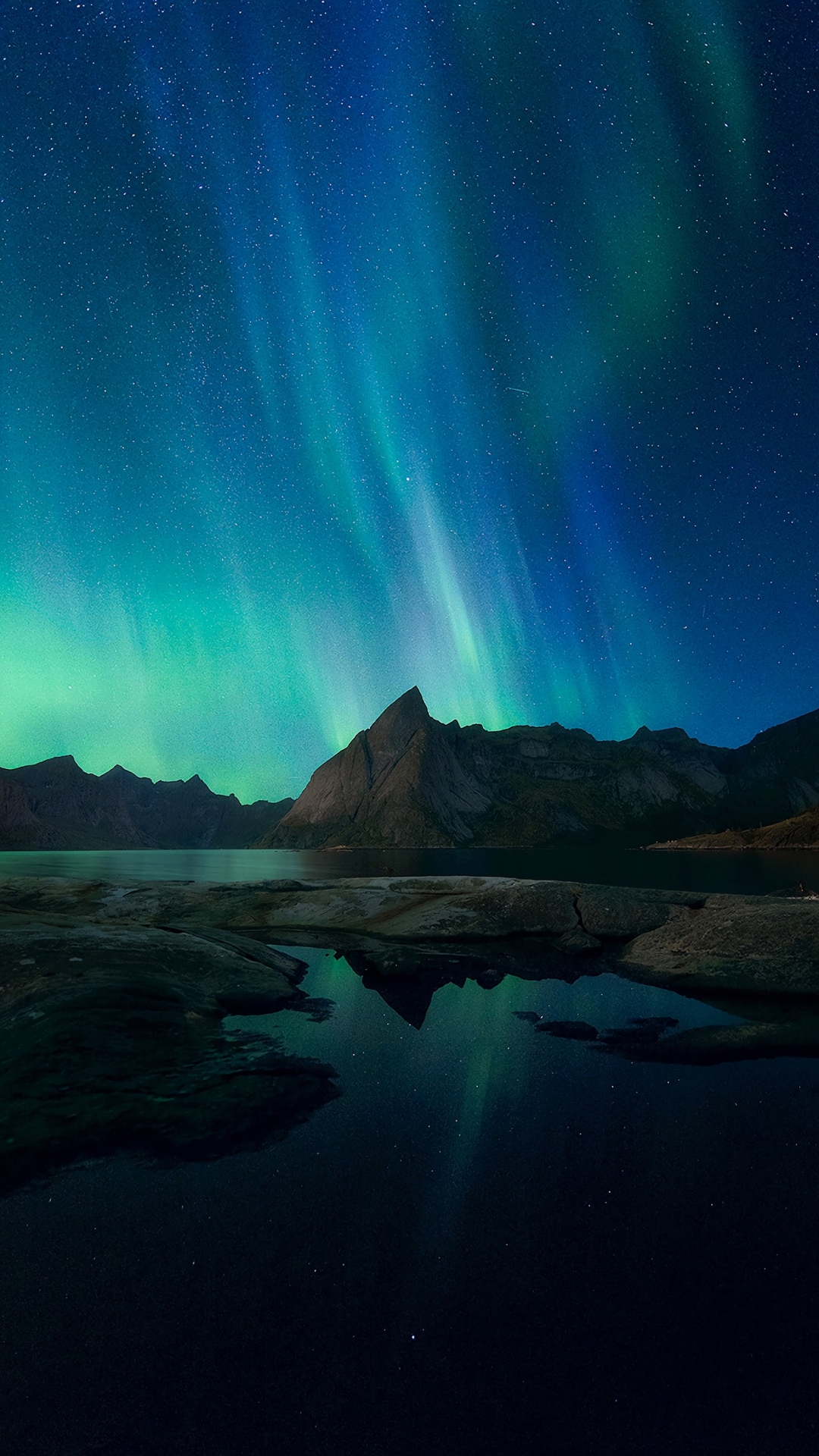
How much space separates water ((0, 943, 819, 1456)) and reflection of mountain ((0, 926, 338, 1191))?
67cm

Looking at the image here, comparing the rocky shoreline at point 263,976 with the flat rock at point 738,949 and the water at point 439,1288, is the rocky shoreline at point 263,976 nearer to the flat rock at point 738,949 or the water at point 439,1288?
the flat rock at point 738,949

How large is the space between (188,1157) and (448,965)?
13.4 m

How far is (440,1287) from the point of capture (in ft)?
18.7

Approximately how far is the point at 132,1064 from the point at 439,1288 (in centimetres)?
751

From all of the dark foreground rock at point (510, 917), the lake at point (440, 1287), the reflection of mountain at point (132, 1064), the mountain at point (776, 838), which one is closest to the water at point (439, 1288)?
the lake at point (440, 1287)

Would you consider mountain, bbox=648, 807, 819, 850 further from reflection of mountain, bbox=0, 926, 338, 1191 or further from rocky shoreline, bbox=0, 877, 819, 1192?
reflection of mountain, bbox=0, 926, 338, 1191

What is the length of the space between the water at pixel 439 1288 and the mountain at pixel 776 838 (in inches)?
6711

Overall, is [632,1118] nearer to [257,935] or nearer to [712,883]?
[257,935]

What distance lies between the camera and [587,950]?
2181 cm

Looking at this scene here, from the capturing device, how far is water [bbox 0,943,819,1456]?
431cm

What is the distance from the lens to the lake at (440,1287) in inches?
170

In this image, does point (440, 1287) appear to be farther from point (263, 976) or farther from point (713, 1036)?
point (263, 976)

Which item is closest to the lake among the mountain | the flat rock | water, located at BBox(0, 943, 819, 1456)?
water, located at BBox(0, 943, 819, 1456)

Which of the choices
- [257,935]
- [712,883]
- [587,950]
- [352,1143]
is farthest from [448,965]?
[712,883]
